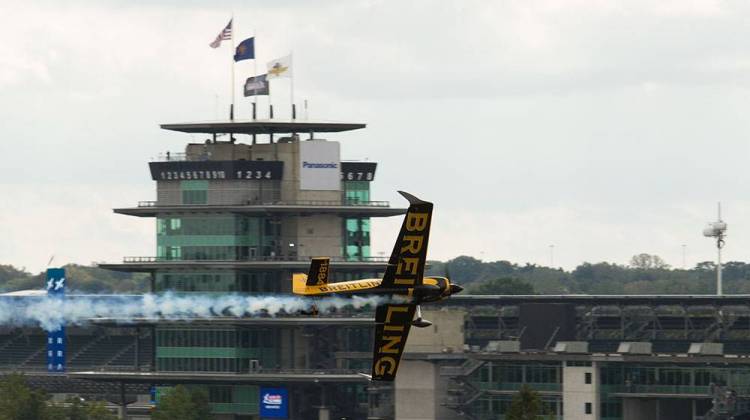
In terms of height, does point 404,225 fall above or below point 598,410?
above

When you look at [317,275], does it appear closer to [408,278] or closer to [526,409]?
[408,278]

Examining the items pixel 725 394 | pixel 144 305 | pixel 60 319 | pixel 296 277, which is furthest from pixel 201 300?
pixel 296 277

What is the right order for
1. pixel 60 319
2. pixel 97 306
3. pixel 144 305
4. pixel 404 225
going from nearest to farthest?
pixel 404 225, pixel 97 306, pixel 60 319, pixel 144 305

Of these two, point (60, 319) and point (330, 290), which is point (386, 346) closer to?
point (330, 290)

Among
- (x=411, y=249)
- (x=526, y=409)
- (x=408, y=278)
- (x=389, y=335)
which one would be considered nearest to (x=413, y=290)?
(x=408, y=278)

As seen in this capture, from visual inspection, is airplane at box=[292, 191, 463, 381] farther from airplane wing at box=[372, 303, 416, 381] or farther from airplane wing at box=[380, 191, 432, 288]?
airplane wing at box=[372, 303, 416, 381]

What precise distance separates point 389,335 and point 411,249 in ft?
26.6

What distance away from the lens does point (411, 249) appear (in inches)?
4503

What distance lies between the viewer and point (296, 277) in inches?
4729

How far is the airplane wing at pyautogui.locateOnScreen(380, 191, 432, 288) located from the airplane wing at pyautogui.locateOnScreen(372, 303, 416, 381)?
3966 millimetres

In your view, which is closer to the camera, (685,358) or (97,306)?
(97,306)

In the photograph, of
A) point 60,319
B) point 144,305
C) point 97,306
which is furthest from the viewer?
point 144,305

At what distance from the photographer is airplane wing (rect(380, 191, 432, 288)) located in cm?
11425

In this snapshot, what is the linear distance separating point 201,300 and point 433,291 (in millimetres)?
85111
